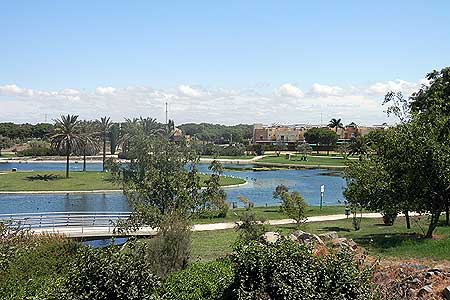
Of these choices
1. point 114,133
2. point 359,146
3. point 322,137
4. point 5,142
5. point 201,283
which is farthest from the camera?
point 322,137

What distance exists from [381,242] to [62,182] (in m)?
42.4

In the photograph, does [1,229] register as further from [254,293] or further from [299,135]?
[299,135]

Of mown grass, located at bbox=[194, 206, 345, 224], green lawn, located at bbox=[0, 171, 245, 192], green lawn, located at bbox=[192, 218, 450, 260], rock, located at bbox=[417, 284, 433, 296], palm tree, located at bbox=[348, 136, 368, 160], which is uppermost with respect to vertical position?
palm tree, located at bbox=[348, 136, 368, 160]

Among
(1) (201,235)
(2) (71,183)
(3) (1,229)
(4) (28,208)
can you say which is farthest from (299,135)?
(3) (1,229)

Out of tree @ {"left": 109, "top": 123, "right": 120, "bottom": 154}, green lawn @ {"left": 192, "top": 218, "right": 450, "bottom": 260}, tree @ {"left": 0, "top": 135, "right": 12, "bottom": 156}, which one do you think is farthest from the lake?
tree @ {"left": 0, "top": 135, "right": 12, "bottom": 156}

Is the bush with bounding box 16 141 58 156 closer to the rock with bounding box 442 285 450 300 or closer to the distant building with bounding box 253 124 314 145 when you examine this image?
the distant building with bounding box 253 124 314 145

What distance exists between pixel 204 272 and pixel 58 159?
82.1 metres

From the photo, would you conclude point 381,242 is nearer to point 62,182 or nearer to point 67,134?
point 62,182

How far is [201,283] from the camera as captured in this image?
1214 cm

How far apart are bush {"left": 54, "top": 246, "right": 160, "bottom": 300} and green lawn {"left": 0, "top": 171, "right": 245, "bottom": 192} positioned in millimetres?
38441

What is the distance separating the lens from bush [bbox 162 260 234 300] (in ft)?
36.4

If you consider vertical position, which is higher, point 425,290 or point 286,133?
point 286,133

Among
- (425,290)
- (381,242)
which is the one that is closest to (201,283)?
(425,290)

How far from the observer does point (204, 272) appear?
12875mm
